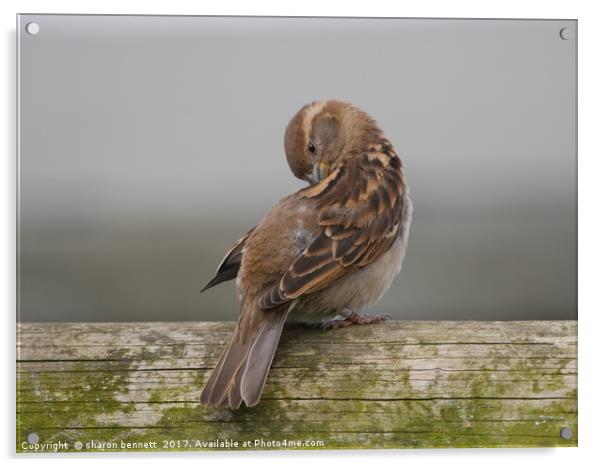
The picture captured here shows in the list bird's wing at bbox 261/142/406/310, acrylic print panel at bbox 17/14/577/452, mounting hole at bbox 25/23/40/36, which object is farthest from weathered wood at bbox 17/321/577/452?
mounting hole at bbox 25/23/40/36

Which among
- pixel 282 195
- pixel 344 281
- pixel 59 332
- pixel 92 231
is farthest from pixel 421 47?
pixel 59 332

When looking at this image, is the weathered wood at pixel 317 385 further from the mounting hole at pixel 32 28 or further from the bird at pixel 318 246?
the mounting hole at pixel 32 28

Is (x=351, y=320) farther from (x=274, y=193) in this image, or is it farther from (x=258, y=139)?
(x=258, y=139)

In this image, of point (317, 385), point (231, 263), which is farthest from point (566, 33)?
point (317, 385)

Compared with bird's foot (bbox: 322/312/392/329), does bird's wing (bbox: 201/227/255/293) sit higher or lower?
higher

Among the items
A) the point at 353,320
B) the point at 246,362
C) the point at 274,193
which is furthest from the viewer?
the point at 274,193

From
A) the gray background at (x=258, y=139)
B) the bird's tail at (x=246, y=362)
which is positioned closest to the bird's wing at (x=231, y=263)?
the gray background at (x=258, y=139)

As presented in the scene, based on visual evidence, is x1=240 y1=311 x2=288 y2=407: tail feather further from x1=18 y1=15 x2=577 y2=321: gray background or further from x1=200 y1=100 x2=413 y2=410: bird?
x1=18 y1=15 x2=577 y2=321: gray background
